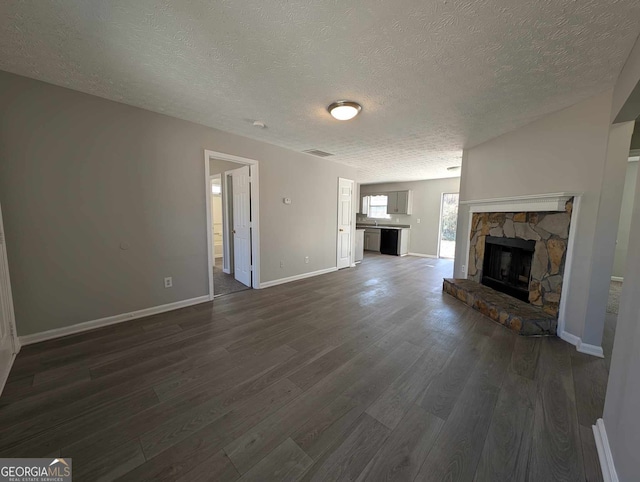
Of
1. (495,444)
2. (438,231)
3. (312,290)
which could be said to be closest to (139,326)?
(312,290)

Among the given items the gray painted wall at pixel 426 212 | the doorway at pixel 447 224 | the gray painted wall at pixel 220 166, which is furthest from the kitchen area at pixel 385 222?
the gray painted wall at pixel 220 166

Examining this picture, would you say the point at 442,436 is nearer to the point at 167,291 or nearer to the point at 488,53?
the point at 488,53

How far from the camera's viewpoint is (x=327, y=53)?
1837mm

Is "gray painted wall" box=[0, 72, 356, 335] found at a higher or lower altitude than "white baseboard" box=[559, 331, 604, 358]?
higher

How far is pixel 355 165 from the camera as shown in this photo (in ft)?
18.9

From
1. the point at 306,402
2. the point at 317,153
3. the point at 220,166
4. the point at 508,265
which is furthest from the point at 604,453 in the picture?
the point at 220,166

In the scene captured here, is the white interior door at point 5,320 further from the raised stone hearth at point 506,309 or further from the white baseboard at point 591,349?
the white baseboard at point 591,349

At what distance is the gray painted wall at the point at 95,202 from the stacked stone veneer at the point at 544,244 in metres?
4.08

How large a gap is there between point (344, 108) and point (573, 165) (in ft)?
8.18

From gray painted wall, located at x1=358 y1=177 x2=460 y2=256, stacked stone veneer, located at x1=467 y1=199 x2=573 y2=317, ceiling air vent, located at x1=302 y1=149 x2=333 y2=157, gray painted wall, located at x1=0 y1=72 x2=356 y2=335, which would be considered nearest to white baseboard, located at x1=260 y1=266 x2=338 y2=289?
gray painted wall, located at x1=0 y1=72 x2=356 y2=335

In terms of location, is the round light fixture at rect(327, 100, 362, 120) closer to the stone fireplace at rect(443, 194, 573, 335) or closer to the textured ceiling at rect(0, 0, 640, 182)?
the textured ceiling at rect(0, 0, 640, 182)

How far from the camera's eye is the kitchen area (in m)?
7.79

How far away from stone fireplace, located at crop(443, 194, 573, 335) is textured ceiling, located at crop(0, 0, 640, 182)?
1.15 m

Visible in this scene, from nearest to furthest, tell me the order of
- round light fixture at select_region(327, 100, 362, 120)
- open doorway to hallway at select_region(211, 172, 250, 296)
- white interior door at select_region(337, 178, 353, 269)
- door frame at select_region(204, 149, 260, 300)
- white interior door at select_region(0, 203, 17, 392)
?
white interior door at select_region(0, 203, 17, 392), round light fixture at select_region(327, 100, 362, 120), door frame at select_region(204, 149, 260, 300), open doorway to hallway at select_region(211, 172, 250, 296), white interior door at select_region(337, 178, 353, 269)
